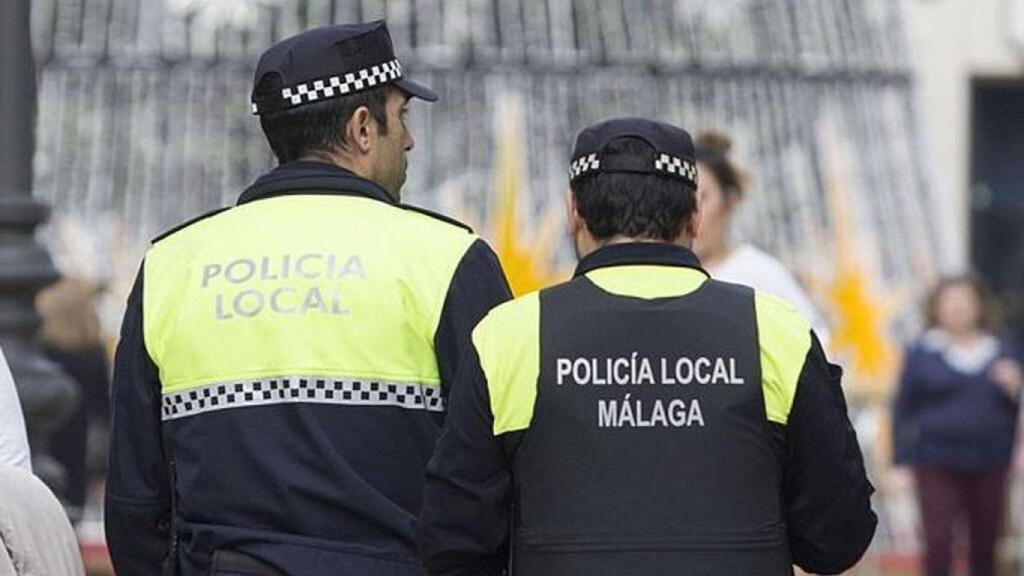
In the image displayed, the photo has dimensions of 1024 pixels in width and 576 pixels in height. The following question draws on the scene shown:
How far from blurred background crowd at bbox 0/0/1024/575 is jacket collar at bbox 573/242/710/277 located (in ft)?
24.6

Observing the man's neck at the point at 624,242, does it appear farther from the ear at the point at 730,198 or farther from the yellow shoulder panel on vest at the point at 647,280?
the ear at the point at 730,198

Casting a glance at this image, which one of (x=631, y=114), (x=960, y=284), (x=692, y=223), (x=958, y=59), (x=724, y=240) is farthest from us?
(x=958, y=59)

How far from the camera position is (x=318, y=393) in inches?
180

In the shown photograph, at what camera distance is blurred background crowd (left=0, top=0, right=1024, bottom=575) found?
1266 centimetres

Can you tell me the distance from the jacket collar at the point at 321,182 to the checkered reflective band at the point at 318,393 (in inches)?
13.5

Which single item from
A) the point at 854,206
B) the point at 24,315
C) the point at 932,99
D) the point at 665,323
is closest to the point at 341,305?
the point at 665,323

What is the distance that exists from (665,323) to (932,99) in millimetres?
17680

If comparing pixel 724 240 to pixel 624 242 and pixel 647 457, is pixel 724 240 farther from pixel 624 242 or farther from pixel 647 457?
pixel 647 457

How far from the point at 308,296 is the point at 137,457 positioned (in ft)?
1.36

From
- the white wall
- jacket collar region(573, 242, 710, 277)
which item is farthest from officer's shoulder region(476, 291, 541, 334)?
the white wall

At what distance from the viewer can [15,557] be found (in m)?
4.54

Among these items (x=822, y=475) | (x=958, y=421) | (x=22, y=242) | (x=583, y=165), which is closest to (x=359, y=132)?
(x=583, y=165)

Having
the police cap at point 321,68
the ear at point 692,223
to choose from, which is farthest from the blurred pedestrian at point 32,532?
the ear at point 692,223

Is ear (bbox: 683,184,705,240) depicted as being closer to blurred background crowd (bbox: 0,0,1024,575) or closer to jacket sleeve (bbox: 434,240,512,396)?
jacket sleeve (bbox: 434,240,512,396)
